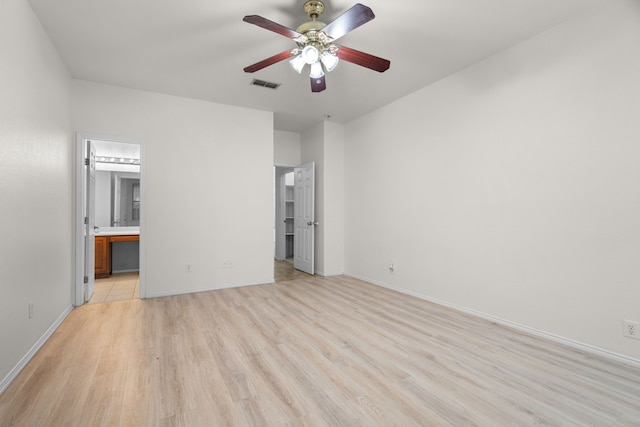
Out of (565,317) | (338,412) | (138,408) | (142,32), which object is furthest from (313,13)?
(565,317)

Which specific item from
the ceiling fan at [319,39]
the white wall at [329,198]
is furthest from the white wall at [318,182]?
the ceiling fan at [319,39]

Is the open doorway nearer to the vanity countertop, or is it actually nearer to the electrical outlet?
the vanity countertop

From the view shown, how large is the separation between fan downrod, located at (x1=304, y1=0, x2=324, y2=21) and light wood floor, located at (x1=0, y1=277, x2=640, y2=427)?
2836 mm

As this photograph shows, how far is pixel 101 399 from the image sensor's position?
1.86m

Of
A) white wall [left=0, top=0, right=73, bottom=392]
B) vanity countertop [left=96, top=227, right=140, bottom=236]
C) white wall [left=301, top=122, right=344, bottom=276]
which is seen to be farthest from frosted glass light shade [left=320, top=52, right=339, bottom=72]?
vanity countertop [left=96, top=227, right=140, bottom=236]

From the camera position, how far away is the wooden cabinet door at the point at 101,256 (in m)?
5.35

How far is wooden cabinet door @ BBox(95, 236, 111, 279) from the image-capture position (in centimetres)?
535

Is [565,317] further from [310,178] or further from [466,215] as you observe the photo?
[310,178]

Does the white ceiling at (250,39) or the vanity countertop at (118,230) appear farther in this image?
the vanity countertop at (118,230)

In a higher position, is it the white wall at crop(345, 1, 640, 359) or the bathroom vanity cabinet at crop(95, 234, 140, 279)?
the white wall at crop(345, 1, 640, 359)

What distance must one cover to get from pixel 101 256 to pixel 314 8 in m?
5.46

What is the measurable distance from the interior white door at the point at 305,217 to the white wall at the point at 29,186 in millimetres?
3634

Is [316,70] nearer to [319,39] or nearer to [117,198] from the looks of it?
[319,39]

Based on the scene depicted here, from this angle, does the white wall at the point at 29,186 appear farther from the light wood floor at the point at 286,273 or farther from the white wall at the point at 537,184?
the white wall at the point at 537,184
